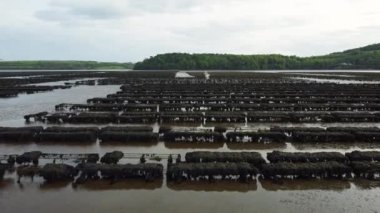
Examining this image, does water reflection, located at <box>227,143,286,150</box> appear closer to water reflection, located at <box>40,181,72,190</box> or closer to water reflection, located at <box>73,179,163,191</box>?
water reflection, located at <box>73,179,163,191</box>

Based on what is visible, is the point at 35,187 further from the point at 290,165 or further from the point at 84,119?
the point at 84,119

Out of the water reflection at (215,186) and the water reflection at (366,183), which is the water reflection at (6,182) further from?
the water reflection at (366,183)

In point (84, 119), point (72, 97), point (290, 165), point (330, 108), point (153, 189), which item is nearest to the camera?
point (153, 189)

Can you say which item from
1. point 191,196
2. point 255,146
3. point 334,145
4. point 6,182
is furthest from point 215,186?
point 334,145

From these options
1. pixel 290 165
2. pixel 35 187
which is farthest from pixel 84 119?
pixel 290 165

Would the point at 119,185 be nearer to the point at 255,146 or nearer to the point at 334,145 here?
the point at 255,146

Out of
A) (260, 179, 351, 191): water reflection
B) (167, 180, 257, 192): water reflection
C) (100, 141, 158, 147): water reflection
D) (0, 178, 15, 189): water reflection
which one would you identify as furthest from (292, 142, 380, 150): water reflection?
(0, 178, 15, 189): water reflection
